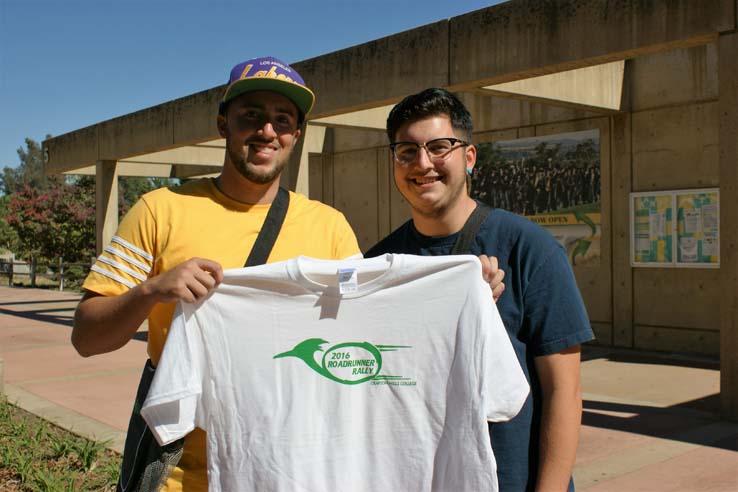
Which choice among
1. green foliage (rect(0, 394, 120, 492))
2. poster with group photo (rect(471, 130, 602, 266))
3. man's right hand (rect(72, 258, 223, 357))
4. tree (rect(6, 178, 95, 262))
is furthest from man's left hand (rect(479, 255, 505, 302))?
tree (rect(6, 178, 95, 262))

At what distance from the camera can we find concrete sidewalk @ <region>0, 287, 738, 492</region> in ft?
16.9

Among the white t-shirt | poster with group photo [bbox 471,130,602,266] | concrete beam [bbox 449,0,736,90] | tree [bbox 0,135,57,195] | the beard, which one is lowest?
the white t-shirt

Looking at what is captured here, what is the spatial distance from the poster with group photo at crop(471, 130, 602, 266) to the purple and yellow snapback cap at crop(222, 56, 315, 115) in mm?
9748

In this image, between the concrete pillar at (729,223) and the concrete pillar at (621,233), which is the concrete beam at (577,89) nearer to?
the concrete pillar at (621,233)

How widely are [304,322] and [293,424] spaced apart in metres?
0.32

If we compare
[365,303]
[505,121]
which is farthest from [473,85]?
[365,303]

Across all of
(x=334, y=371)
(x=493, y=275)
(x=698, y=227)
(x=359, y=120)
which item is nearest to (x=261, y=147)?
(x=334, y=371)

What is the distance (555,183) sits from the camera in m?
11.9

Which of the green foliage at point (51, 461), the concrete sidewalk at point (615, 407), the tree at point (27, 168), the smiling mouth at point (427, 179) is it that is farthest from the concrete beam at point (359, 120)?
the tree at point (27, 168)

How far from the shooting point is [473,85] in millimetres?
8523

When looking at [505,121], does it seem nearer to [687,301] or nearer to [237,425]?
[687,301]

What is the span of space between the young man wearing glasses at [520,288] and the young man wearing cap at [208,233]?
37 centimetres

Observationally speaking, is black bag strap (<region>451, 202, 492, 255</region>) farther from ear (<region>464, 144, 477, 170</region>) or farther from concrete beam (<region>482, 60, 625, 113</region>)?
concrete beam (<region>482, 60, 625, 113</region>)

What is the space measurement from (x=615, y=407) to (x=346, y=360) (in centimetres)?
562
